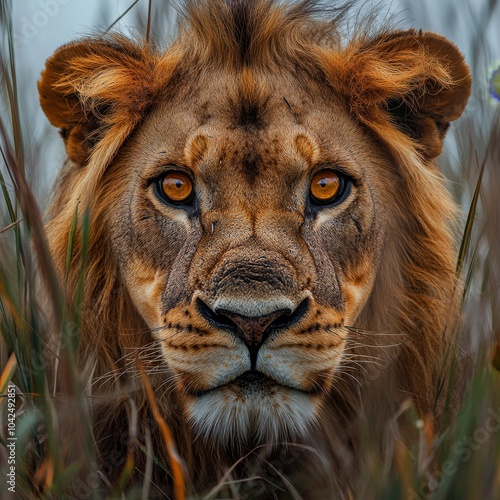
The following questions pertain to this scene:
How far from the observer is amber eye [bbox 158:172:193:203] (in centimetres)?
382

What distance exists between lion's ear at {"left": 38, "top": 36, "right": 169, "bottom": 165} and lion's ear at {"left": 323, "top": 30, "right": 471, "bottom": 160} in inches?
37.1

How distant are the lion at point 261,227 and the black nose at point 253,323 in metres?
0.01

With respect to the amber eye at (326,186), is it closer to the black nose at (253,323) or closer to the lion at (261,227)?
the lion at (261,227)

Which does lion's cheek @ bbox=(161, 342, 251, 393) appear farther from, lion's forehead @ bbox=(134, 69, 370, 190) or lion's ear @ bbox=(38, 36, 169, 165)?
lion's ear @ bbox=(38, 36, 169, 165)

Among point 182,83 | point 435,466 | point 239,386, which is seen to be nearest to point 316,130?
point 182,83

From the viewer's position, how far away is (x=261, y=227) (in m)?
3.57

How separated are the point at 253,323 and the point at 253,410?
409 mm

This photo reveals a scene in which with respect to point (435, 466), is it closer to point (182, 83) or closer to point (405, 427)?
point (405, 427)

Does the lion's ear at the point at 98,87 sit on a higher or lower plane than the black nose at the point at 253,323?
higher

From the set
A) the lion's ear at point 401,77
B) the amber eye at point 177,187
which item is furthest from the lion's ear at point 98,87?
the lion's ear at point 401,77

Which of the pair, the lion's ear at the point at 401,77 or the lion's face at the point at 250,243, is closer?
the lion's face at the point at 250,243

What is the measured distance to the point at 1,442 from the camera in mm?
3064

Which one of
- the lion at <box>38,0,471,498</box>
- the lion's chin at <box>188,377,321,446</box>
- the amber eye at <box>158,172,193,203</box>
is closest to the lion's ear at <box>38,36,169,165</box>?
the lion at <box>38,0,471,498</box>

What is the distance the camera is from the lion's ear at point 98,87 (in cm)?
402
